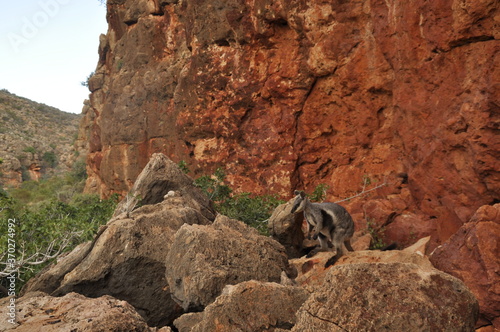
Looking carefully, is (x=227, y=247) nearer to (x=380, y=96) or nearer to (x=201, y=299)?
(x=201, y=299)

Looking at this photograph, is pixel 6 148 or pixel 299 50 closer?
pixel 299 50

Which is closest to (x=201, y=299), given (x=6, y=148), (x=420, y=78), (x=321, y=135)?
(x=420, y=78)

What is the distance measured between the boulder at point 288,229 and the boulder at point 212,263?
1.97m

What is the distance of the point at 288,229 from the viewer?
782cm

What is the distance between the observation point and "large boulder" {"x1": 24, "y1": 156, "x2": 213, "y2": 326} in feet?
18.8

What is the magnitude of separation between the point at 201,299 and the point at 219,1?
1069 centimetres

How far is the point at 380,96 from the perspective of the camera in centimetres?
1063

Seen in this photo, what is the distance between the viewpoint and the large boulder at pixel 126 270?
5738 millimetres

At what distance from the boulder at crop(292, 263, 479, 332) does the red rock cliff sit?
180 inches

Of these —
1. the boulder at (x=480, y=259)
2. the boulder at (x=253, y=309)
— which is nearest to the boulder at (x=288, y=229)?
the boulder at (x=480, y=259)

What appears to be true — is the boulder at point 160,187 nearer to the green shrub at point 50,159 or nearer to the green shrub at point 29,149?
the green shrub at point 29,149

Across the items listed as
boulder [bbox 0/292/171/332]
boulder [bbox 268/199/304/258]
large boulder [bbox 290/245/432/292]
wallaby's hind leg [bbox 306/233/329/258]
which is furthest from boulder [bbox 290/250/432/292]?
boulder [bbox 0/292/171/332]

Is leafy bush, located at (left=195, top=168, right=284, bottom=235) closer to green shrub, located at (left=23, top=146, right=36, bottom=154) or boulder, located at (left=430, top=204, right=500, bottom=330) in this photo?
boulder, located at (left=430, top=204, right=500, bottom=330)

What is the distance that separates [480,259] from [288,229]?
3.44 m
